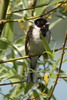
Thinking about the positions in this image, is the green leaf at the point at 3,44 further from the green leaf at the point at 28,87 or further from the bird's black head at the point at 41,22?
the bird's black head at the point at 41,22

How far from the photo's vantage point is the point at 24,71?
88 cm

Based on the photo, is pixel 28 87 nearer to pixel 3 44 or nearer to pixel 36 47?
pixel 3 44

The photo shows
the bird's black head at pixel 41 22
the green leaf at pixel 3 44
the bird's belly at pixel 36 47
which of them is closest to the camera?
the green leaf at pixel 3 44

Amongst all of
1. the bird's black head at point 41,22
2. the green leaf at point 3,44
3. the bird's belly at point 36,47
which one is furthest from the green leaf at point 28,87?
the bird's belly at point 36,47

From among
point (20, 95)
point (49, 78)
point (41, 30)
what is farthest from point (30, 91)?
point (41, 30)

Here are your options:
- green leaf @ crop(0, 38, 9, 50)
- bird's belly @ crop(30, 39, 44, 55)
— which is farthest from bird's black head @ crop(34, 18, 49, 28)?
green leaf @ crop(0, 38, 9, 50)

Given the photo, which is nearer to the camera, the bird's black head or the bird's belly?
the bird's black head

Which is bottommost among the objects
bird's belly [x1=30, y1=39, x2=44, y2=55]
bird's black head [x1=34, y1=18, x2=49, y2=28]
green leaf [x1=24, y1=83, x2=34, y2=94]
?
bird's belly [x1=30, y1=39, x2=44, y2=55]

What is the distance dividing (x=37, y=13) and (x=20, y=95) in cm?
20

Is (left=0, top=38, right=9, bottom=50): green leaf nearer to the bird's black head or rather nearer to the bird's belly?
the bird's black head

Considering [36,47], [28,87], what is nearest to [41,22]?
[36,47]

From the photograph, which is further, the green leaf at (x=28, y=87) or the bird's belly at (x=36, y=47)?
the bird's belly at (x=36, y=47)

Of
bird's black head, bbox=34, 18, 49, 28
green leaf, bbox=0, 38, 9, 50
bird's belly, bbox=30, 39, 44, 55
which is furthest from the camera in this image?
bird's belly, bbox=30, 39, 44, 55

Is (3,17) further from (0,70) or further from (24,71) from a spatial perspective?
(24,71)
